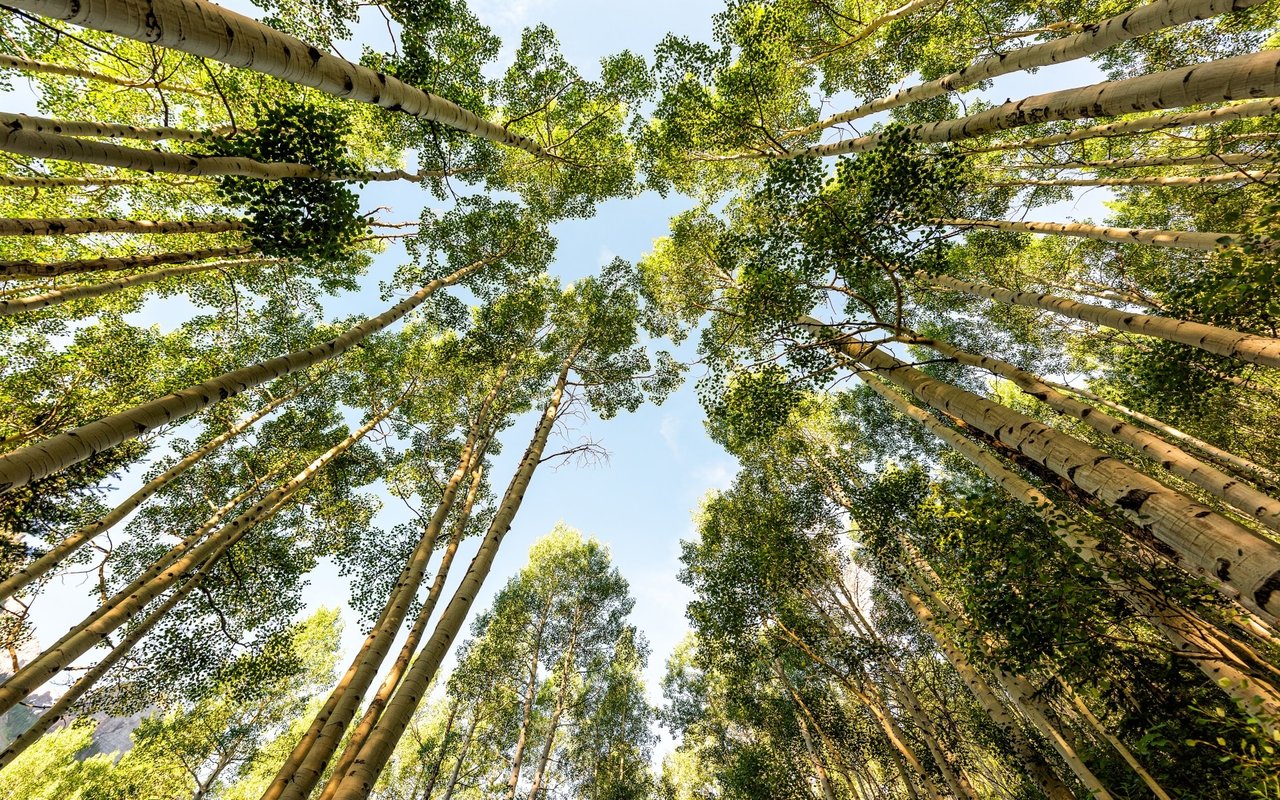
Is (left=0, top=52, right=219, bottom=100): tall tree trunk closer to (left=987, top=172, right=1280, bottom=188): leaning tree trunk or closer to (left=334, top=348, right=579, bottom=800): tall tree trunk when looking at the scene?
(left=334, top=348, right=579, bottom=800): tall tree trunk

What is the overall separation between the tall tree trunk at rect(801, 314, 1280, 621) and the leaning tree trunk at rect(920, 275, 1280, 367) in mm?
2005

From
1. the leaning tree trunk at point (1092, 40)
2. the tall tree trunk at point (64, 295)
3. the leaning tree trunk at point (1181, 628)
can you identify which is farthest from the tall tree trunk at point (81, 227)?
the leaning tree trunk at point (1181, 628)

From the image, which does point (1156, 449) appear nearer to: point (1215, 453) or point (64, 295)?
point (1215, 453)

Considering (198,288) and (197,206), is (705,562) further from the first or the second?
(197,206)

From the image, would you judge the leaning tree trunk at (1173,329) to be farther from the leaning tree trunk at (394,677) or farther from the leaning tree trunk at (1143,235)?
the leaning tree trunk at (394,677)

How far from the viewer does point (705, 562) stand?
15.7 meters

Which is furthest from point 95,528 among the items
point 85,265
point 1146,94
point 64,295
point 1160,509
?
point 1146,94

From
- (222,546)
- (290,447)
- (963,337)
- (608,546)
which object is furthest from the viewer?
(608,546)

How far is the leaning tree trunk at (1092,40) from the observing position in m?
3.55

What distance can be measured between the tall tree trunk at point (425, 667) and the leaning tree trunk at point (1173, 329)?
7772 mm

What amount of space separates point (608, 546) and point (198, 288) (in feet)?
60.8

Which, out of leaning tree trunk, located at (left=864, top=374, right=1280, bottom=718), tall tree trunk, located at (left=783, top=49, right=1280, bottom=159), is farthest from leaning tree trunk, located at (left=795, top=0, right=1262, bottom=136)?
leaning tree trunk, located at (left=864, top=374, right=1280, bottom=718)

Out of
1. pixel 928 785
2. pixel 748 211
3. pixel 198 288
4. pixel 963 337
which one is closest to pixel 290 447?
pixel 198 288

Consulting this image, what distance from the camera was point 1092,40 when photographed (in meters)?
4.33
